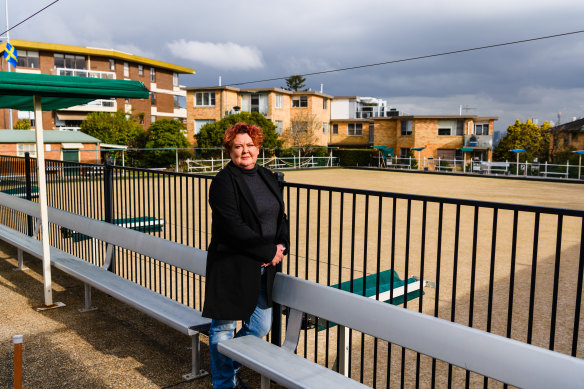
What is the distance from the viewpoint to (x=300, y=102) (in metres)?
60.3

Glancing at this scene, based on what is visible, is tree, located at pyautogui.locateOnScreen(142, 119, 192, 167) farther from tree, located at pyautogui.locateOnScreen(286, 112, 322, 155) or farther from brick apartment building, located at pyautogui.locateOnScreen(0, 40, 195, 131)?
tree, located at pyautogui.locateOnScreen(286, 112, 322, 155)

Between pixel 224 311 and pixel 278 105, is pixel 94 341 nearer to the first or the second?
pixel 224 311

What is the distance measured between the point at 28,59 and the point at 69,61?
13.2ft

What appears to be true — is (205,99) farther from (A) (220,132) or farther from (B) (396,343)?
(B) (396,343)

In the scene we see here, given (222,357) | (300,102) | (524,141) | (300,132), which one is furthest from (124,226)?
(524,141)

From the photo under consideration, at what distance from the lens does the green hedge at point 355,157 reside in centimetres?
4753

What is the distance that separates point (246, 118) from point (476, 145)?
27.1 meters

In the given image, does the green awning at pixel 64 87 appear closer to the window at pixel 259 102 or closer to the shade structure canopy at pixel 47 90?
the shade structure canopy at pixel 47 90

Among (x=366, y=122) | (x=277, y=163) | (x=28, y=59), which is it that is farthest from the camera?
(x=366, y=122)

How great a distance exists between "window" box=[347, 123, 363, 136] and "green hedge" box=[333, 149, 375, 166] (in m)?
15.8

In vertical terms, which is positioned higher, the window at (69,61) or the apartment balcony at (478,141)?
the window at (69,61)

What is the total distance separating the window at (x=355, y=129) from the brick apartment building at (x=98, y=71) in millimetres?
21414

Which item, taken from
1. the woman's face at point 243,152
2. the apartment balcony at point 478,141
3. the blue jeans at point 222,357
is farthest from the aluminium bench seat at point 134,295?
the apartment balcony at point 478,141

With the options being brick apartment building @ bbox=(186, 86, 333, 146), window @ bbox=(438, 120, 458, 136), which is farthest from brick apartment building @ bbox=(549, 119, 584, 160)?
brick apartment building @ bbox=(186, 86, 333, 146)
